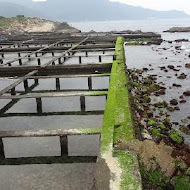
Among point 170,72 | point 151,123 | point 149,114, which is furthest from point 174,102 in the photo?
point 170,72

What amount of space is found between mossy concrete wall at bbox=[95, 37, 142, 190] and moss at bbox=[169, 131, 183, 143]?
2968mm

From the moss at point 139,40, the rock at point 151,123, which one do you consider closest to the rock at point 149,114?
the rock at point 151,123

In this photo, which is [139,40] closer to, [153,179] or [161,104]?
[161,104]

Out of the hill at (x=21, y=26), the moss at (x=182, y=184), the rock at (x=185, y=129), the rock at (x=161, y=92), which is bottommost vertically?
the rock at (x=185, y=129)

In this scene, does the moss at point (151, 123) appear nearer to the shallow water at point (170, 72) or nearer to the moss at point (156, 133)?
the moss at point (156, 133)

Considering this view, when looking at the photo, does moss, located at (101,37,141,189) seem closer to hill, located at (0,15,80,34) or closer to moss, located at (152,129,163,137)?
moss, located at (152,129,163,137)

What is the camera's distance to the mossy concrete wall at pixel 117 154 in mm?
6773

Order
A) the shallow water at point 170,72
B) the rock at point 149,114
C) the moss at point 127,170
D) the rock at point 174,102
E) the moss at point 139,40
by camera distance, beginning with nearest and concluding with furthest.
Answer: the moss at point 127,170, the rock at point 149,114, the shallow water at point 170,72, the rock at point 174,102, the moss at point 139,40

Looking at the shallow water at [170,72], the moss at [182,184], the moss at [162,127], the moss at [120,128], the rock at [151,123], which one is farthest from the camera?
the shallow water at [170,72]

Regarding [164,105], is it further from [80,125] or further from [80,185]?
[80,185]

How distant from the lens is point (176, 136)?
43.6 ft

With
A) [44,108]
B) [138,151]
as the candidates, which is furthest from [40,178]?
[44,108]

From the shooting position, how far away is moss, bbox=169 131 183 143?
13.0 m

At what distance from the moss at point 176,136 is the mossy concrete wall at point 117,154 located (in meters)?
2.97
